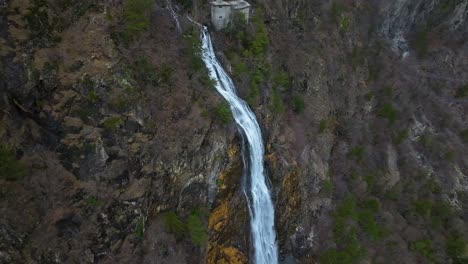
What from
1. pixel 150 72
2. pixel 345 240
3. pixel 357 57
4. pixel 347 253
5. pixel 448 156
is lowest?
pixel 347 253

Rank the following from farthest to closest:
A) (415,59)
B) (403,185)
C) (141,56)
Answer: (415,59), (403,185), (141,56)

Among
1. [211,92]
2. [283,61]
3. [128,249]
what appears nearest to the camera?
[128,249]

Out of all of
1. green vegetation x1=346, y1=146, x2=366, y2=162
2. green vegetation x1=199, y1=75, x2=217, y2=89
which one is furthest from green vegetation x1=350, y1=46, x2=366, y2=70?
green vegetation x1=199, y1=75, x2=217, y2=89

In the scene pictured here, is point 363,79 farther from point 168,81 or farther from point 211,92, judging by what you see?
point 168,81

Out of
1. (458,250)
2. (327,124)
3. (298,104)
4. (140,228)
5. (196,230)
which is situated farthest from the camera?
(458,250)

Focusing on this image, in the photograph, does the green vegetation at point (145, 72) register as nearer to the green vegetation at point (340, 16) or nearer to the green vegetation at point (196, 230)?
the green vegetation at point (196, 230)

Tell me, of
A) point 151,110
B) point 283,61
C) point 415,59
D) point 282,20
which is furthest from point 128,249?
point 415,59

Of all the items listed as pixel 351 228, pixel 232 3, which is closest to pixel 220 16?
pixel 232 3

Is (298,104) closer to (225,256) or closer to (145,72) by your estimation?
(225,256)
